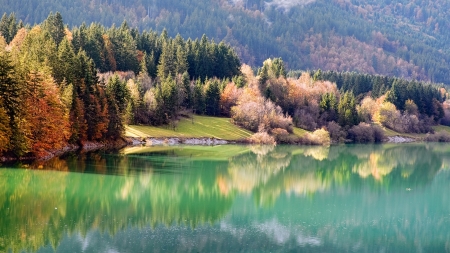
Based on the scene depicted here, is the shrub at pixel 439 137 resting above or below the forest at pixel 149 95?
below

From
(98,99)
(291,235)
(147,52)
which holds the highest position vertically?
(147,52)

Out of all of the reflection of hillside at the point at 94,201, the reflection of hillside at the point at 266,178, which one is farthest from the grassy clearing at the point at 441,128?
the reflection of hillside at the point at 94,201

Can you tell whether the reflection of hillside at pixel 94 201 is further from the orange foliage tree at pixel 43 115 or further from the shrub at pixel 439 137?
the shrub at pixel 439 137

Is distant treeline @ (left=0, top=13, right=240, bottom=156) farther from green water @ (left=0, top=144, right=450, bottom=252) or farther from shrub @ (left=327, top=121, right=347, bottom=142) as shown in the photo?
shrub @ (left=327, top=121, right=347, bottom=142)

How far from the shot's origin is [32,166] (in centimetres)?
5300

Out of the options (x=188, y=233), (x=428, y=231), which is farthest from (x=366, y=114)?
(x=188, y=233)

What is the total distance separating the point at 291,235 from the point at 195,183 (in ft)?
62.6

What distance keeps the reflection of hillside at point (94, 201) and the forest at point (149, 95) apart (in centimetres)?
803

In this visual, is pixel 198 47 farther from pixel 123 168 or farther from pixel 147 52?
pixel 123 168

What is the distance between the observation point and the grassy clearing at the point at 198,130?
3716 inches

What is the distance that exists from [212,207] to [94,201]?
850cm

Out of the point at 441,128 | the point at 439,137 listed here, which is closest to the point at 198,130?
the point at 439,137

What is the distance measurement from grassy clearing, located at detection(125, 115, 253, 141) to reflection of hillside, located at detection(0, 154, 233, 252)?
3635 centimetres

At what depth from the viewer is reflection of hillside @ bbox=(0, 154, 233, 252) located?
31344 mm
